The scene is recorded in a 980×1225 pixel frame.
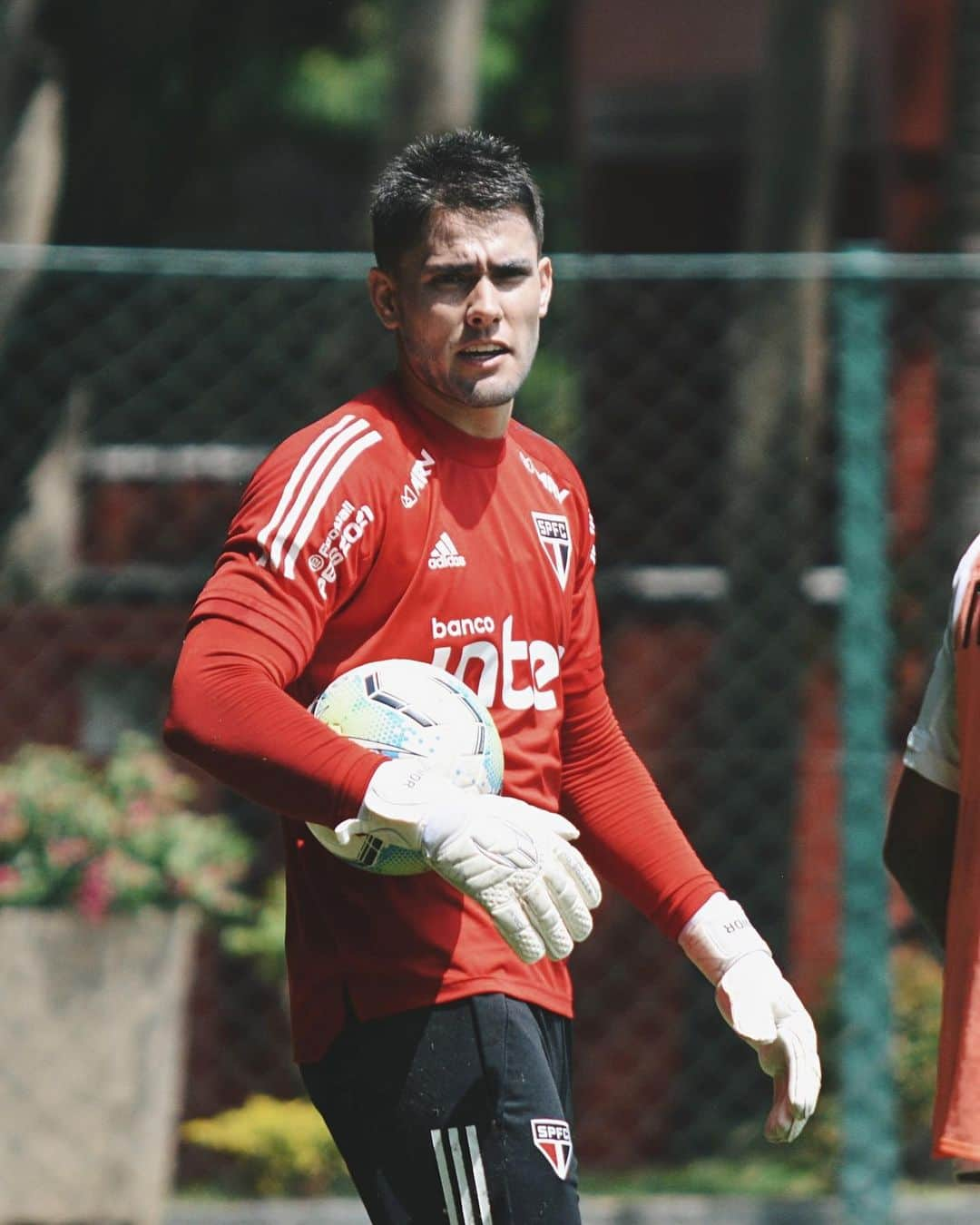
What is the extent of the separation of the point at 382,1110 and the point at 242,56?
9.94 meters

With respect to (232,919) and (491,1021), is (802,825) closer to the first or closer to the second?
(232,919)

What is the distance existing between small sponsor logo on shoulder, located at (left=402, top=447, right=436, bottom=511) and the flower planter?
2646mm

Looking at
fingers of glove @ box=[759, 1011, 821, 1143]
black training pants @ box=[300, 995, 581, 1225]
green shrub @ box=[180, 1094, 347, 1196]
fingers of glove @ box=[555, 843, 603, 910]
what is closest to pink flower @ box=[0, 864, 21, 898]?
green shrub @ box=[180, 1094, 347, 1196]

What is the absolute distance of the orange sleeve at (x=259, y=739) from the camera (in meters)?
2.59

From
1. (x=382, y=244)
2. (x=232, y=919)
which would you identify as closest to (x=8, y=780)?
(x=232, y=919)

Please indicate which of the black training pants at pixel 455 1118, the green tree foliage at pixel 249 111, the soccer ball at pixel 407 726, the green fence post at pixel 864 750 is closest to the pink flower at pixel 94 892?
the green fence post at pixel 864 750

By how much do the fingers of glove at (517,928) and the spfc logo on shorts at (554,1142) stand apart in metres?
0.33

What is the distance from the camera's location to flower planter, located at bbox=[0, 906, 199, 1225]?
5.15m

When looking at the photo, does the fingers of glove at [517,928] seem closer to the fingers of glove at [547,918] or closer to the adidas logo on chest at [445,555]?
the fingers of glove at [547,918]

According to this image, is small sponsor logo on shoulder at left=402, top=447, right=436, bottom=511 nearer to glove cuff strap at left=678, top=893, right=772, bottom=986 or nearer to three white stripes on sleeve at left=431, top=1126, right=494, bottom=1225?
glove cuff strap at left=678, top=893, right=772, bottom=986

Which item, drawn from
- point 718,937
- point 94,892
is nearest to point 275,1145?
point 94,892

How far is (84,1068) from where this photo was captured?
520 cm

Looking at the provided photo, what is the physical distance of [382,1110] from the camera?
287cm

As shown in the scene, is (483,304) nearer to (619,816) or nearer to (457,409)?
(457,409)
